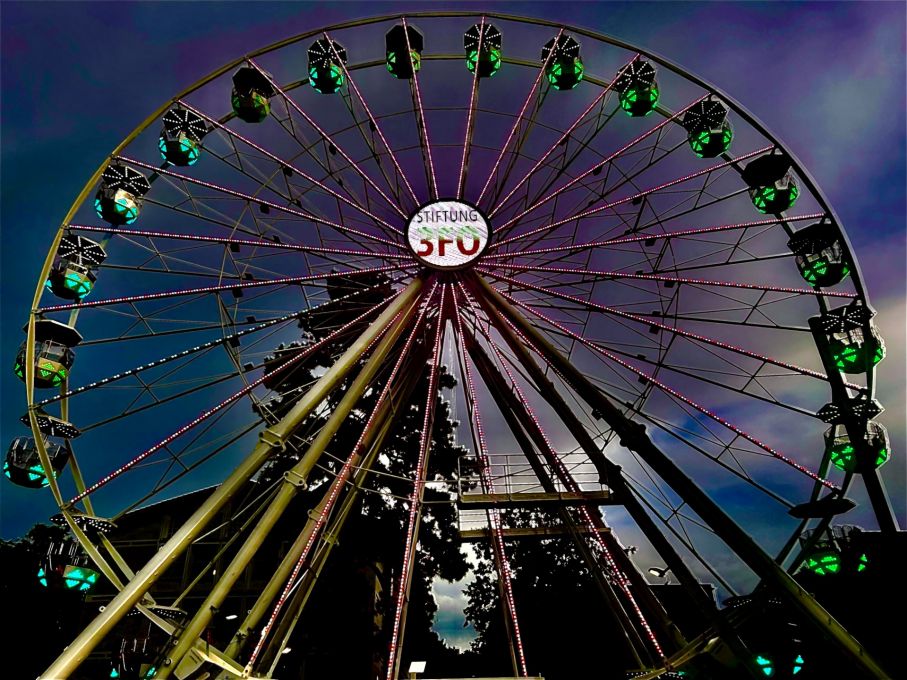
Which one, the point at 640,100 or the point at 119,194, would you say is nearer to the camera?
the point at 119,194

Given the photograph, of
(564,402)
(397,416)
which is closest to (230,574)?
(397,416)

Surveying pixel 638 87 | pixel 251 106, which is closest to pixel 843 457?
pixel 638 87

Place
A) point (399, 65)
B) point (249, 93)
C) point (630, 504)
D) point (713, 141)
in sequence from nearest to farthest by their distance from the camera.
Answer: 1. point (630, 504)
2. point (713, 141)
3. point (249, 93)
4. point (399, 65)

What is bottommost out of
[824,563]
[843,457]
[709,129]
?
[824,563]

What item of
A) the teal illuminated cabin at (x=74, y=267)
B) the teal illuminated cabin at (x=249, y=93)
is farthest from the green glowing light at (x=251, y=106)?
the teal illuminated cabin at (x=74, y=267)

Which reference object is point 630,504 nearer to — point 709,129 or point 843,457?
point 843,457

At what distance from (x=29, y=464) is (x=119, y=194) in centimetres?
588

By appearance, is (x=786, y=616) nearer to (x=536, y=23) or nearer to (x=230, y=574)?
(x=230, y=574)

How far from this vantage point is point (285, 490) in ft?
32.4

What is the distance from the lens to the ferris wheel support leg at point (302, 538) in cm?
1005

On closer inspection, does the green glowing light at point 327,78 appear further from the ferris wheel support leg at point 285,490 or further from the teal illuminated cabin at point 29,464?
the teal illuminated cabin at point 29,464

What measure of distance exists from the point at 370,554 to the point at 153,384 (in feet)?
28.8

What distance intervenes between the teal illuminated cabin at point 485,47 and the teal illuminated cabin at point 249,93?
523cm

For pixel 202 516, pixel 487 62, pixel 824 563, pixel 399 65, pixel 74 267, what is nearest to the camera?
pixel 202 516
